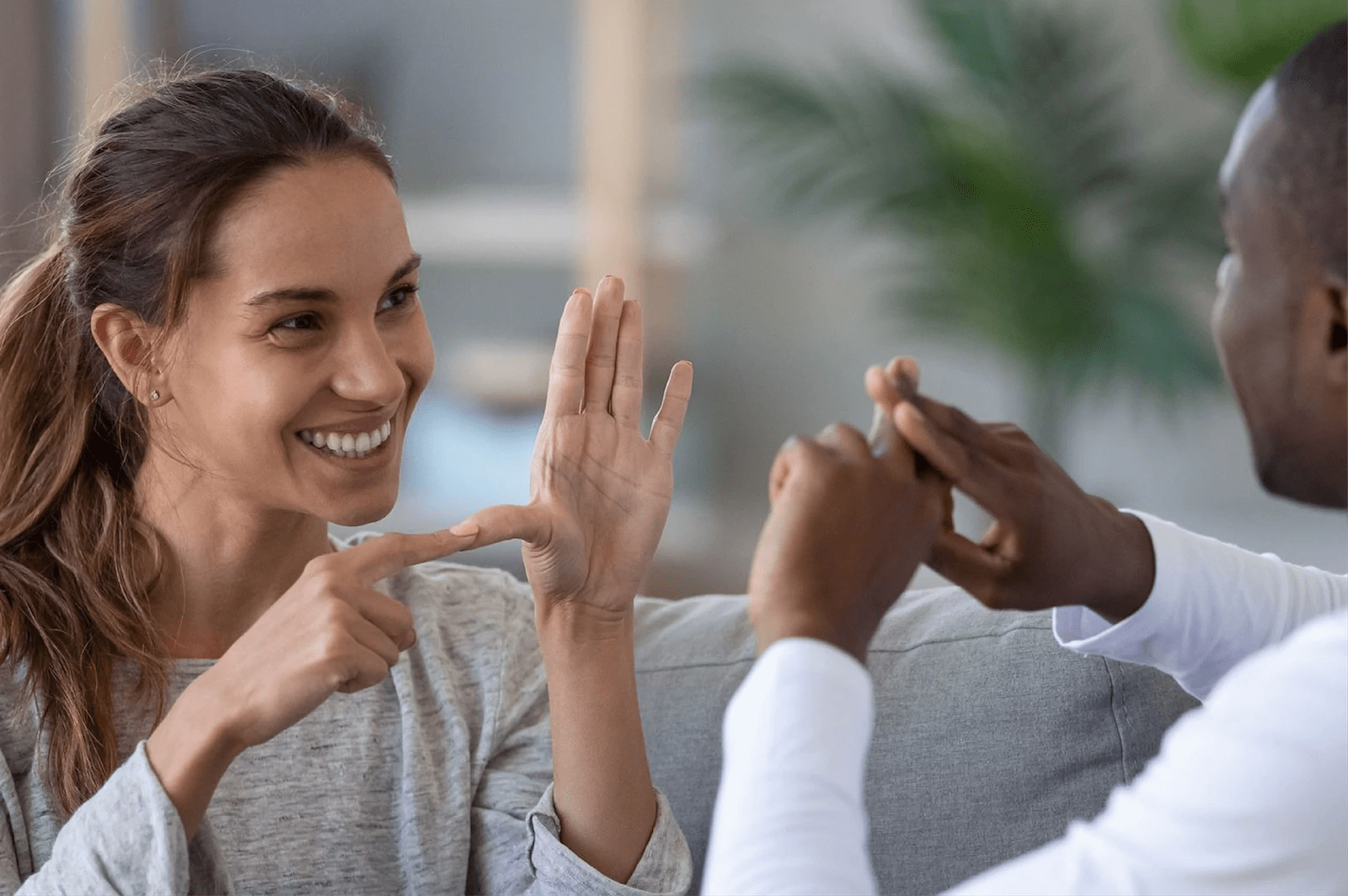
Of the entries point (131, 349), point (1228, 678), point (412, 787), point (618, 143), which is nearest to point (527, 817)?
point (412, 787)

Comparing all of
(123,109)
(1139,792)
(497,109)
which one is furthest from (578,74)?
(1139,792)

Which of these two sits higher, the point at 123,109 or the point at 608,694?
the point at 123,109

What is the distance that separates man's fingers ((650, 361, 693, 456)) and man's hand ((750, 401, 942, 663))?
18.2 inches

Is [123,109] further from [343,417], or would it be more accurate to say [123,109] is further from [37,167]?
[37,167]

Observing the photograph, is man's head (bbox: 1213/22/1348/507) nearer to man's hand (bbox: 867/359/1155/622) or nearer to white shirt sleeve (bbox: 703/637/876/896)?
man's hand (bbox: 867/359/1155/622)

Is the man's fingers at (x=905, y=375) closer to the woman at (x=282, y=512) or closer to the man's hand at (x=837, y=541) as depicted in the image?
the man's hand at (x=837, y=541)

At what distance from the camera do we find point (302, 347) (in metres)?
1.19

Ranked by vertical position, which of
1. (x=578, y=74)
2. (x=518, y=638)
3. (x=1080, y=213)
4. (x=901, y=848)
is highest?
(x=578, y=74)

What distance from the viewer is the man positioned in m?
0.60

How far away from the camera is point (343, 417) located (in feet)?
4.02

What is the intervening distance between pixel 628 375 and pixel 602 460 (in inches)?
3.1

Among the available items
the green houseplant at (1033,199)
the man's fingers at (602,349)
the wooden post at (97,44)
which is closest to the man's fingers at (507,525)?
the man's fingers at (602,349)

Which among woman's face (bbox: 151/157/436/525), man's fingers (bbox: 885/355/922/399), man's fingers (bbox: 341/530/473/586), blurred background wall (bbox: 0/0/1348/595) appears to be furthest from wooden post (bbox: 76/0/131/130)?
man's fingers (bbox: 885/355/922/399)

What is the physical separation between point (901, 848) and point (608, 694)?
0.31 meters
